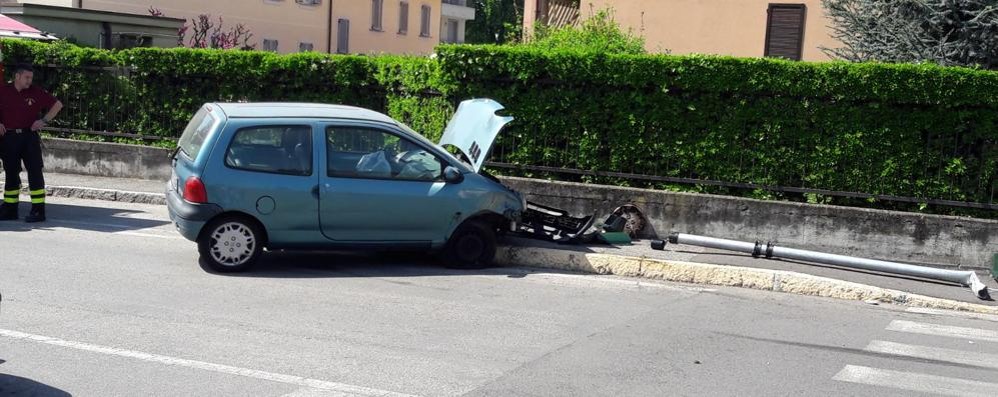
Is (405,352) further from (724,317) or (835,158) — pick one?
(835,158)

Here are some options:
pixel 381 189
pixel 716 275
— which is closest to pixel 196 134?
pixel 381 189

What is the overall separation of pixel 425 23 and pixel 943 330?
51.7 meters

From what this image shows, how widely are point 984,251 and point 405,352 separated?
7.31m

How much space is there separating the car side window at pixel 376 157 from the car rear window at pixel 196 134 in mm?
1137

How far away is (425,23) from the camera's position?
58.9 metres

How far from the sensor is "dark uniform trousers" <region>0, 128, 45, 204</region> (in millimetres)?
12609

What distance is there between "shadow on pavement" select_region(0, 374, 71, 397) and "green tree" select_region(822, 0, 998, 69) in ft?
40.4

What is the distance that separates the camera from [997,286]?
10930 millimetres

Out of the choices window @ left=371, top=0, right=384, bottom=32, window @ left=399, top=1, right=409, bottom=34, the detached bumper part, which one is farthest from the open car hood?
window @ left=399, top=1, right=409, bottom=34

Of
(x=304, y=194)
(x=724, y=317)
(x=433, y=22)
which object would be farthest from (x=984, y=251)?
(x=433, y=22)

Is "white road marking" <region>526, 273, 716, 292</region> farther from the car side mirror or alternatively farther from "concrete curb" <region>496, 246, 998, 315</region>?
the car side mirror

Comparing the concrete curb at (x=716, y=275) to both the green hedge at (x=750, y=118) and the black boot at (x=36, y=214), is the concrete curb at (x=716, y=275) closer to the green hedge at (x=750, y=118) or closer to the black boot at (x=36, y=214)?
the green hedge at (x=750, y=118)

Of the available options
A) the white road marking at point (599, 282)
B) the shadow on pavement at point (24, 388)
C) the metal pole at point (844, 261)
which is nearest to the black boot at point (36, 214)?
the white road marking at point (599, 282)

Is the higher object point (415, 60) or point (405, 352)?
point (415, 60)
